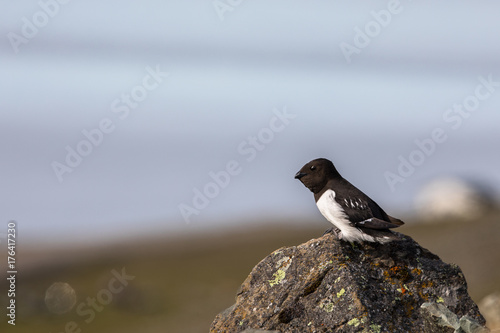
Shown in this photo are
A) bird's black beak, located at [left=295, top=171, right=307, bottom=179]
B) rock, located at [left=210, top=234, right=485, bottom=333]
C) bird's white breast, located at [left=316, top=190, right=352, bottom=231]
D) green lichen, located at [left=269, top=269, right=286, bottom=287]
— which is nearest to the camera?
rock, located at [left=210, top=234, right=485, bottom=333]

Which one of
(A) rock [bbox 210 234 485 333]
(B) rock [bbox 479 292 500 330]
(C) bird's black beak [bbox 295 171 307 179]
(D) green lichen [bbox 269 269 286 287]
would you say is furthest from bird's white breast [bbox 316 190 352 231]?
(B) rock [bbox 479 292 500 330]

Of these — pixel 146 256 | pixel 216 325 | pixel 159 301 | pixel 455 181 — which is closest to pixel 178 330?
pixel 159 301

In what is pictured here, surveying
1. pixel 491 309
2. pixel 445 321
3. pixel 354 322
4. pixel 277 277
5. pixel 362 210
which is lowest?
pixel 445 321

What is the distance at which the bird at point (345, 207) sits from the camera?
12.0 m

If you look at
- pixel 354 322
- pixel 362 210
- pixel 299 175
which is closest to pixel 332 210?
pixel 362 210

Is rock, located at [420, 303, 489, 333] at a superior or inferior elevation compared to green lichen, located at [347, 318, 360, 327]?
inferior

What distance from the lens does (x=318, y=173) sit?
41.5 feet

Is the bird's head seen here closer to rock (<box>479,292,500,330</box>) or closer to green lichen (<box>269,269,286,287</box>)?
green lichen (<box>269,269,286,287</box>)

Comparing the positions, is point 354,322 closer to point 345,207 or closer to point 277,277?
point 277,277

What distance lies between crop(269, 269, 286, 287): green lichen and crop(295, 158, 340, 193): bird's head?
181 cm

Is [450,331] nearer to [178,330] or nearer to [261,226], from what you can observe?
[178,330]

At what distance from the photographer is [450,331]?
11.2 m

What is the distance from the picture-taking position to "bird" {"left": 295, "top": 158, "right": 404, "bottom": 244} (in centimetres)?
1195

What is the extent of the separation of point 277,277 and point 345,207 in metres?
1.92
